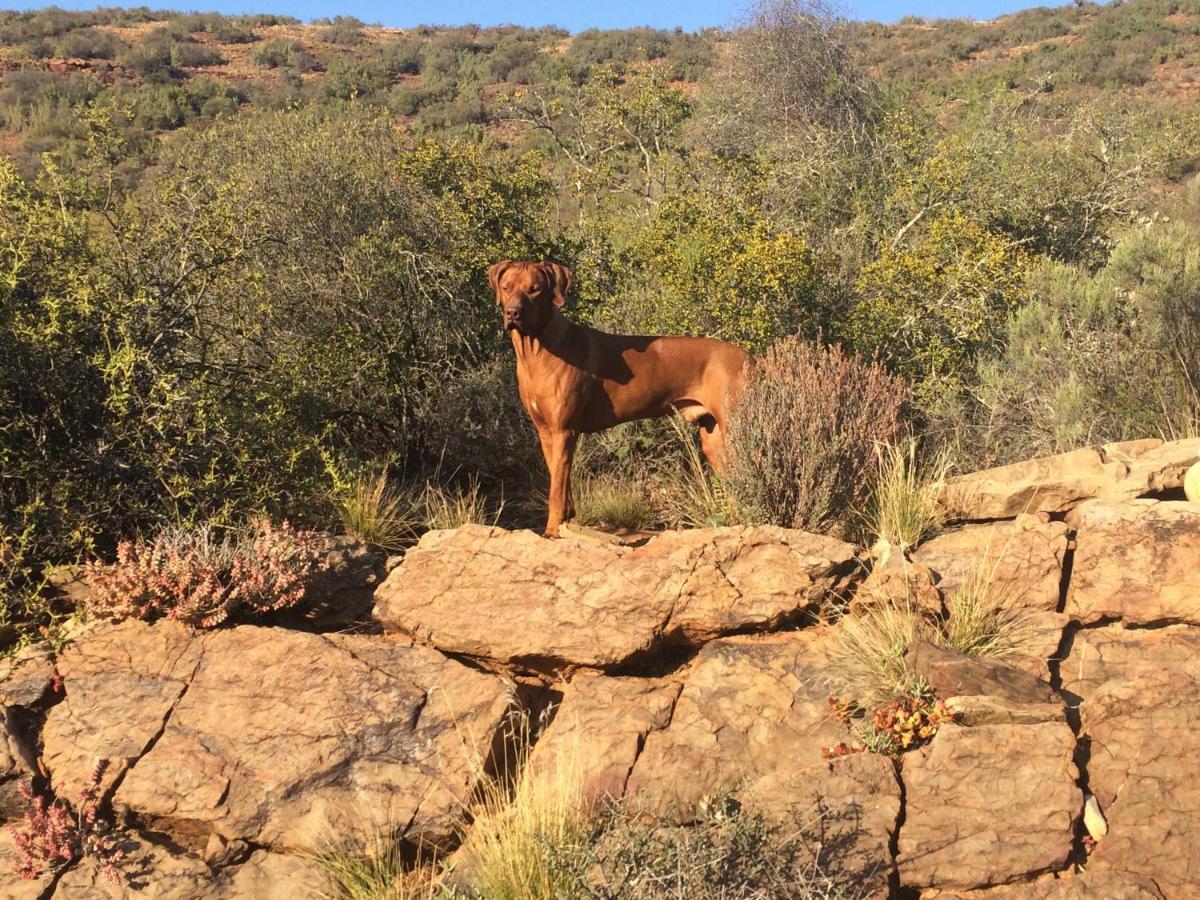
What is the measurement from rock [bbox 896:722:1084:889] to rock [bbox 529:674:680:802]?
1148 mm

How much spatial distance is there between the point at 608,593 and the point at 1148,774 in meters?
2.43

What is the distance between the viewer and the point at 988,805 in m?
3.99

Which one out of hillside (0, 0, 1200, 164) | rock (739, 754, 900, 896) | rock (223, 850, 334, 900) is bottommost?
rock (223, 850, 334, 900)

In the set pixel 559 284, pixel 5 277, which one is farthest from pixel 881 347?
pixel 5 277

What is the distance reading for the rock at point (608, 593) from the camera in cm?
500

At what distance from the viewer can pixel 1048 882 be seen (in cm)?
380

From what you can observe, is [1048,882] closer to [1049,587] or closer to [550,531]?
[1049,587]

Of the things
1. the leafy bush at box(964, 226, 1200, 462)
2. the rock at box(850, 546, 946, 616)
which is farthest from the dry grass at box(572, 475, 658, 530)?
the leafy bush at box(964, 226, 1200, 462)

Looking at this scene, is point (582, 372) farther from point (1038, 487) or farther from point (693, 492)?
point (1038, 487)

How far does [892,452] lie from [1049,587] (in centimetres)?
135

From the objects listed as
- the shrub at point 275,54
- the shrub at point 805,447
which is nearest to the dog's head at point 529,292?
the shrub at point 805,447

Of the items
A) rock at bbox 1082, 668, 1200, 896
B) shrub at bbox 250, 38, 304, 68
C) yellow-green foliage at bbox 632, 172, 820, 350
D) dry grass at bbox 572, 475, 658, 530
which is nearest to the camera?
rock at bbox 1082, 668, 1200, 896

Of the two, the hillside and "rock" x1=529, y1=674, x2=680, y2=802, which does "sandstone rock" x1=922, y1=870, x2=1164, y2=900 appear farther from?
the hillside

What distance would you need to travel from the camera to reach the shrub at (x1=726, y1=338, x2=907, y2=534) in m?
5.83
